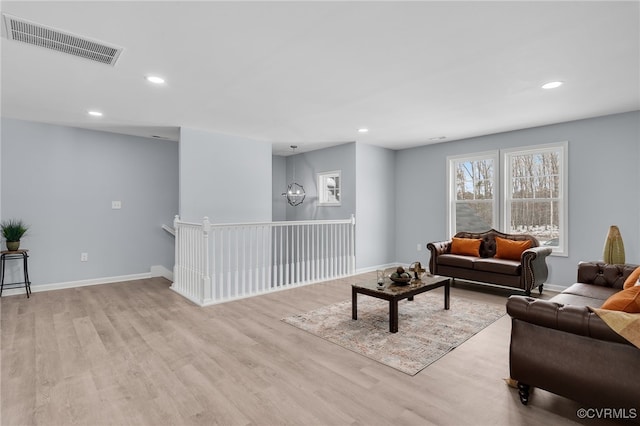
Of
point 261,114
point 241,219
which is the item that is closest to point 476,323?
point 261,114

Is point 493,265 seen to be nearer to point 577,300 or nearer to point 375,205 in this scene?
point 577,300

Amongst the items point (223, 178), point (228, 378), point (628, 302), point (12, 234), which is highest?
point (223, 178)

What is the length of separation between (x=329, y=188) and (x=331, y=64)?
169 inches

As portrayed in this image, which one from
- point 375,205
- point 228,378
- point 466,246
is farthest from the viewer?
point 375,205

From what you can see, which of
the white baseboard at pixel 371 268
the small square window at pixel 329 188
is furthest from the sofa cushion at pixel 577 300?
the small square window at pixel 329 188

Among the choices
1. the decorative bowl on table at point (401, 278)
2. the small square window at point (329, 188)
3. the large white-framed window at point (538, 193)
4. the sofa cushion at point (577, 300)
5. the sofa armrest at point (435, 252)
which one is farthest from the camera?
the small square window at point (329, 188)

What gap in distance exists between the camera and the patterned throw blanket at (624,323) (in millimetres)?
1584

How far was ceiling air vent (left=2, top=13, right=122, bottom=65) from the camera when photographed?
2234mm

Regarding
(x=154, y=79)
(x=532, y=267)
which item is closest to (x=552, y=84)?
(x=532, y=267)

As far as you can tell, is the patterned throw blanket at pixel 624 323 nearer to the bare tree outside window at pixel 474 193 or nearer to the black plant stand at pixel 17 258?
the bare tree outside window at pixel 474 193

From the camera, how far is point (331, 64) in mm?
2855

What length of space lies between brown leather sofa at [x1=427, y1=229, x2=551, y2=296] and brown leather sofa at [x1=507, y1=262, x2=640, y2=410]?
2.68 metres

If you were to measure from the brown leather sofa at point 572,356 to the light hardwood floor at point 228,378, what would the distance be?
225 millimetres

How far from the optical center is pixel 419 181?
261 inches
